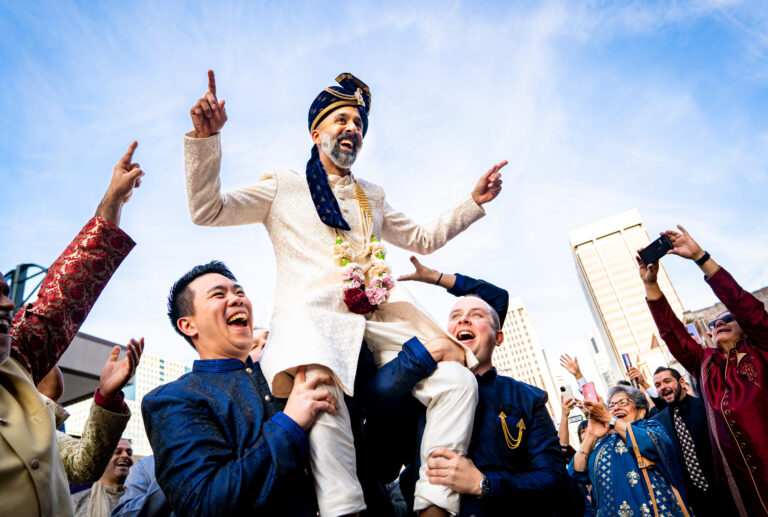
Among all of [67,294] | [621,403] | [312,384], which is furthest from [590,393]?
[67,294]

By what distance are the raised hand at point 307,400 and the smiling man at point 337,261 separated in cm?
3

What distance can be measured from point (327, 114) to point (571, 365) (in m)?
5.36

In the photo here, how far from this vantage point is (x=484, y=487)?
2295 mm

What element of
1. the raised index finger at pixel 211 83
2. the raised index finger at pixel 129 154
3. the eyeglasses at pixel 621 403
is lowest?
the eyeglasses at pixel 621 403

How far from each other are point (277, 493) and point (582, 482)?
4.01 metres

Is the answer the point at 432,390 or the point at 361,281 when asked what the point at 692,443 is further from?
the point at 361,281

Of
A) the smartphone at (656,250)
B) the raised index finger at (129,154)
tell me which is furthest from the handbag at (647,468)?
the raised index finger at (129,154)

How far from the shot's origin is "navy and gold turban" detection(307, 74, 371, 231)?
9.20 ft

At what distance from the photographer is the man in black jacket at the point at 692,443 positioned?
4.55 m

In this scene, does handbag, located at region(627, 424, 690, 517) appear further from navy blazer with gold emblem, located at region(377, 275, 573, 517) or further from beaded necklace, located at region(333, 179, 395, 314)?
beaded necklace, located at region(333, 179, 395, 314)

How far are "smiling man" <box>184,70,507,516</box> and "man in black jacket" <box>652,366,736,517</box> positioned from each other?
323cm

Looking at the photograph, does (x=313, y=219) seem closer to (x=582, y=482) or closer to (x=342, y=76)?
(x=342, y=76)

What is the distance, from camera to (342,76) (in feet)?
10.6

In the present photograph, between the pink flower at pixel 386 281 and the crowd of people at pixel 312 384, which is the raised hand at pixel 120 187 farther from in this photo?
the pink flower at pixel 386 281
